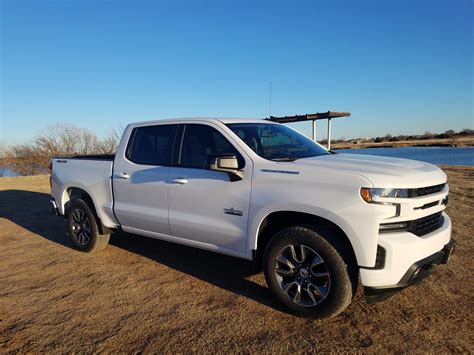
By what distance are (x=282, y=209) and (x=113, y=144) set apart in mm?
26076

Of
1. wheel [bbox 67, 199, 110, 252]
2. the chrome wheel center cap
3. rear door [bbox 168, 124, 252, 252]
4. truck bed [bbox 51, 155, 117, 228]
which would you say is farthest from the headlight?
wheel [bbox 67, 199, 110, 252]

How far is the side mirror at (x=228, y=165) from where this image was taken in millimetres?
3607

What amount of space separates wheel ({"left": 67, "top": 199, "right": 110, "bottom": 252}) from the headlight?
403cm

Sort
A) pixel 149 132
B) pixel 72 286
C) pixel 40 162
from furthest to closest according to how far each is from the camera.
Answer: pixel 40 162, pixel 149 132, pixel 72 286

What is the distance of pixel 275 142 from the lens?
4.32 meters

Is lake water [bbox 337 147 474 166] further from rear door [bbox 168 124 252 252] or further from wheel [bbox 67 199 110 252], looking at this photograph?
rear door [bbox 168 124 252 252]

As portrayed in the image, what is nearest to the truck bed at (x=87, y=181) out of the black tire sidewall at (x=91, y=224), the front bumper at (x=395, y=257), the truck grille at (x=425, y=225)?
the black tire sidewall at (x=91, y=224)

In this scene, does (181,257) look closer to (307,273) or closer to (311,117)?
(307,273)

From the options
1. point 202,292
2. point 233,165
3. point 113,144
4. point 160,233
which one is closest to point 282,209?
point 233,165

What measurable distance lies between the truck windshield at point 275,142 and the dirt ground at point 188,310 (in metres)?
1.53

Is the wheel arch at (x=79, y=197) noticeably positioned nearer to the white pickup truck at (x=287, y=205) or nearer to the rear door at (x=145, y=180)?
the white pickup truck at (x=287, y=205)

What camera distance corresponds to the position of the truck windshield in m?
4.02

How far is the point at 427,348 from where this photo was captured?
2865 millimetres

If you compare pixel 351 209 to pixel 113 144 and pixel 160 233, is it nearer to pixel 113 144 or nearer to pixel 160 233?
pixel 160 233
